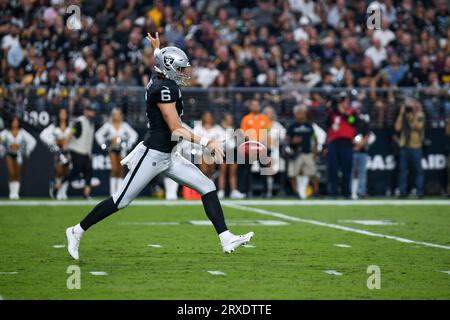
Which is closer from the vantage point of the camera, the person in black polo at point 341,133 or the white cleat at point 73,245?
the white cleat at point 73,245

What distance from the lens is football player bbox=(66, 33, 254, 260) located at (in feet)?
33.7

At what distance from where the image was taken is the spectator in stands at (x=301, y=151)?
20.8 m

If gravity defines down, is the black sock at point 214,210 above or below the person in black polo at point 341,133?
below

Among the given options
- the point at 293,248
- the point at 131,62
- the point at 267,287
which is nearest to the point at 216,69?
the point at 131,62

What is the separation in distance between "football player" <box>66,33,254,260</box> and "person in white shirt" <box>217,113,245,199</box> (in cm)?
1018

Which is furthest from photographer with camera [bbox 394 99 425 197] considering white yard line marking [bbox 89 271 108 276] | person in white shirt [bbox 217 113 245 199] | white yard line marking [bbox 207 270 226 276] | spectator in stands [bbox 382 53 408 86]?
white yard line marking [bbox 89 271 108 276]

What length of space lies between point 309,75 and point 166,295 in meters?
14.7

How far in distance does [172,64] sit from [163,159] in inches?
37.8

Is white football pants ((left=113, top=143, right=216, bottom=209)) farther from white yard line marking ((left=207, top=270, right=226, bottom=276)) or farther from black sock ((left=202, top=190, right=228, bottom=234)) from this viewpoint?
white yard line marking ((left=207, top=270, right=226, bottom=276))

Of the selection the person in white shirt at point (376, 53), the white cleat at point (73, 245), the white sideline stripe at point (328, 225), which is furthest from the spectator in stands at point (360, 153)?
the white cleat at point (73, 245)

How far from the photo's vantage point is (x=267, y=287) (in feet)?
28.5

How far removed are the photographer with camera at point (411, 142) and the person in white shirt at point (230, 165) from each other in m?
3.31

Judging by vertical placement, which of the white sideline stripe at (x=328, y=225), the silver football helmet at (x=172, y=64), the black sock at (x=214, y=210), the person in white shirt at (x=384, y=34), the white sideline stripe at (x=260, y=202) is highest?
the person in white shirt at (x=384, y=34)

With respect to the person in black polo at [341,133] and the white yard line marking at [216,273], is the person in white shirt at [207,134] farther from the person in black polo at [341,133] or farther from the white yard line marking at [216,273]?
the white yard line marking at [216,273]
